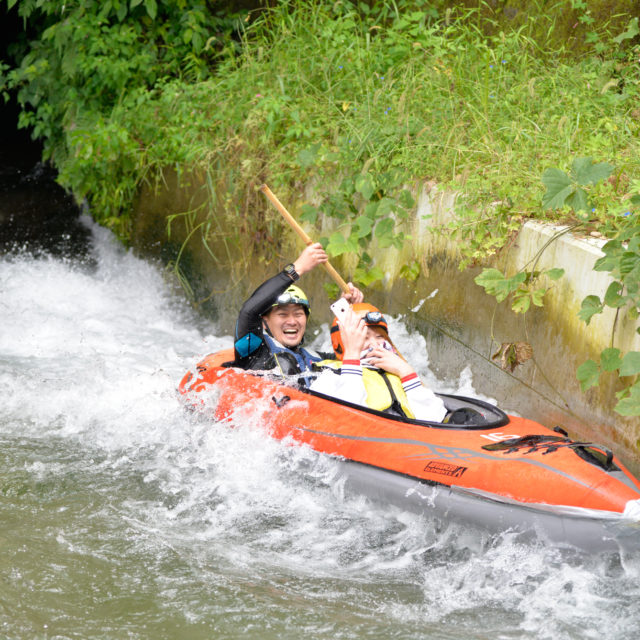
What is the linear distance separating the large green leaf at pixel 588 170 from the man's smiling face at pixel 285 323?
166cm

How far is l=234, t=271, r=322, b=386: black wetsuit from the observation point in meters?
4.23

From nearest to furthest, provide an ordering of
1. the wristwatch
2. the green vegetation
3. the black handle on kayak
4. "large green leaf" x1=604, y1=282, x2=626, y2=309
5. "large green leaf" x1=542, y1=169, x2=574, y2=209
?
"large green leaf" x1=604, y1=282, x2=626, y2=309
"large green leaf" x1=542, y1=169, x2=574, y2=209
the black handle on kayak
the wristwatch
the green vegetation

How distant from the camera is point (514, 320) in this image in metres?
4.33

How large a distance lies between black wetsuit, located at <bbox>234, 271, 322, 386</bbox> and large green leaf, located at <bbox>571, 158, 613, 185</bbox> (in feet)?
5.26

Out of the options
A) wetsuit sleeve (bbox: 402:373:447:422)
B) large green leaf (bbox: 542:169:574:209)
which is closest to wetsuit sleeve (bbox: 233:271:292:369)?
wetsuit sleeve (bbox: 402:373:447:422)

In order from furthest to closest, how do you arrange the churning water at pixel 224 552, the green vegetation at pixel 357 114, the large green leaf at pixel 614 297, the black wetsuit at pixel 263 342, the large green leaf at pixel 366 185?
the large green leaf at pixel 366 185 < the green vegetation at pixel 357 114 < the black wetsuit at pixel 263 342 < the large green leaf at pixel 614 297 < the churning water at pixel 224 552

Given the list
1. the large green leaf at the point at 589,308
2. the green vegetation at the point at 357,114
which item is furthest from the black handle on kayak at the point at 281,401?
the large green leaf at the point at 589,308

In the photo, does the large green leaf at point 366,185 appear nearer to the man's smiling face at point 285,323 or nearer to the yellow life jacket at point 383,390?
the man's smiling face at point 285,323

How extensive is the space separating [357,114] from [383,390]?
2.61 m

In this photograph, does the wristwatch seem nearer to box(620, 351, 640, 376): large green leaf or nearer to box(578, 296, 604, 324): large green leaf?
box(578, 296, 604, 324): large green leaf

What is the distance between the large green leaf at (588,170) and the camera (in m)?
3.44

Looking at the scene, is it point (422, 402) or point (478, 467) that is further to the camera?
point (422, 402)

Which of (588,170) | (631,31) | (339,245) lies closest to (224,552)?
(588,170)

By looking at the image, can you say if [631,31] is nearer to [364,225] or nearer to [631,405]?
[364,225]
